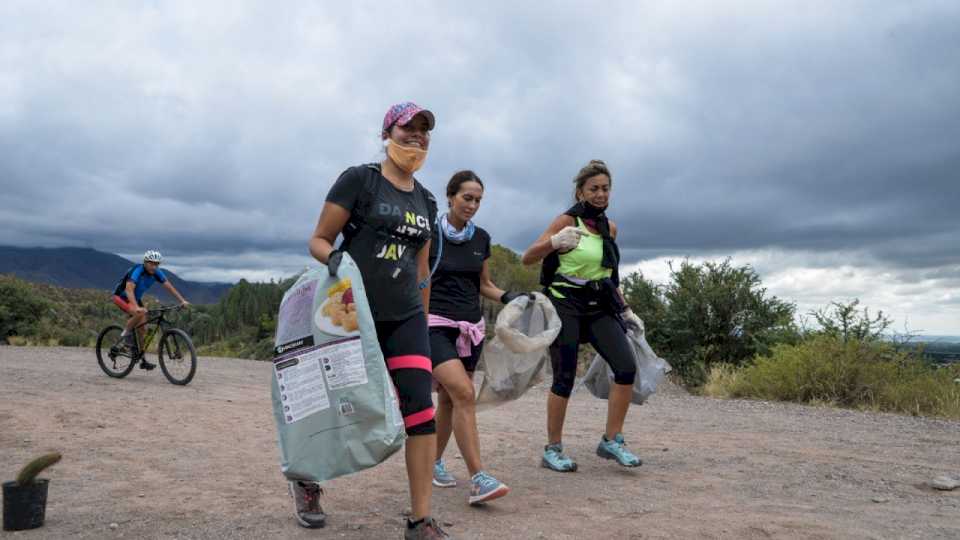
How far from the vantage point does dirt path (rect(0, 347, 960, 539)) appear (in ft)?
14.4

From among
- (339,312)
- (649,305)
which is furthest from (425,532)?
(649,305)

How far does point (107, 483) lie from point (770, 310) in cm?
1204

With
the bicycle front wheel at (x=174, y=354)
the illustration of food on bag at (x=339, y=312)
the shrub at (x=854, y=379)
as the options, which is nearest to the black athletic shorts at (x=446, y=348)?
the illustration of food on bag at (x=339, y=312)

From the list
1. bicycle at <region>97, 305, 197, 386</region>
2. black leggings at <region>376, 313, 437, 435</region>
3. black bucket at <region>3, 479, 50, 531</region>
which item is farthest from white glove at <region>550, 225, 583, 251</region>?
bicycle at <region>97, 305, 197, 386</region>

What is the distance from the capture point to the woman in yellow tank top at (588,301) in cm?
581

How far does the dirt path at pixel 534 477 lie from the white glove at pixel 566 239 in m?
1.61

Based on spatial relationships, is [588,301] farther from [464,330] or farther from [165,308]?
[165,308]

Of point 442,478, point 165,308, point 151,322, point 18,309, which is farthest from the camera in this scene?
point 18,309

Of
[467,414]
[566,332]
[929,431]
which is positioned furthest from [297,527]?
[929,431]

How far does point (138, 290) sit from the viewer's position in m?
12.3

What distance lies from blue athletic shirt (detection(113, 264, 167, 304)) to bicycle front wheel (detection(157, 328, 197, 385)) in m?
0.92

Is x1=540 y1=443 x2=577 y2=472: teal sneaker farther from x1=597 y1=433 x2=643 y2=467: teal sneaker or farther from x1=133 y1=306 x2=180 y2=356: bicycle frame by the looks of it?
x1=133 y1=306 x2=180 y2=356: bicycle frame

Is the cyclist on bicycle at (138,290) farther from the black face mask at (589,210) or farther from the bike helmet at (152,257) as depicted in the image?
the black face mask at (589,210)

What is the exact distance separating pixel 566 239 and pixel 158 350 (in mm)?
8227
